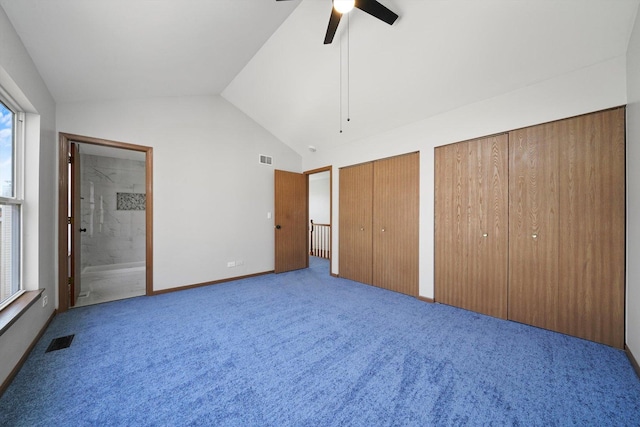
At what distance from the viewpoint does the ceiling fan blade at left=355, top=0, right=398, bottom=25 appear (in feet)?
5.89

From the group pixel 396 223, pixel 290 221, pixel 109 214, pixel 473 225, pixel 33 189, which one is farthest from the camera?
pixel 109 214

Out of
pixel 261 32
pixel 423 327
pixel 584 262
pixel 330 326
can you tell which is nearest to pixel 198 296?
pixel 330 326

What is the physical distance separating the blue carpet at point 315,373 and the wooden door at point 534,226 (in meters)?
0.26

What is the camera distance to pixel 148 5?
184 cm

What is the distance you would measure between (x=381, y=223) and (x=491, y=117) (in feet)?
6.37

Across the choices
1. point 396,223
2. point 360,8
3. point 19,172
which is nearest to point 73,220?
point 19,172

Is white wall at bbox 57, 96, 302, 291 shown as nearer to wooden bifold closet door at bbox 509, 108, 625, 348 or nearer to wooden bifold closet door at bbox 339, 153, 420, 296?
wooden bifold closet door at bbox 339, 153, 420, 296

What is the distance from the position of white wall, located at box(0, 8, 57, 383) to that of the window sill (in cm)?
7

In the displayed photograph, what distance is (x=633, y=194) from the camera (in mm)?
1892

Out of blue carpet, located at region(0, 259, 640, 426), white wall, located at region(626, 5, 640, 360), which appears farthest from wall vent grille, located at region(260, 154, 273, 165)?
white wall, located at region(626, 5, 640, 360)

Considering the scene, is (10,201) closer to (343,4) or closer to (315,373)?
(315,373)

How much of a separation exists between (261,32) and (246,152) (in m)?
2.11

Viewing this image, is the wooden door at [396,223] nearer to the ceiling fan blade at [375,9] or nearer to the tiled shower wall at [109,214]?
the ceiling fan blade at [375,9]

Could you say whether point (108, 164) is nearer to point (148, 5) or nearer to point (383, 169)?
point (148, 5)
